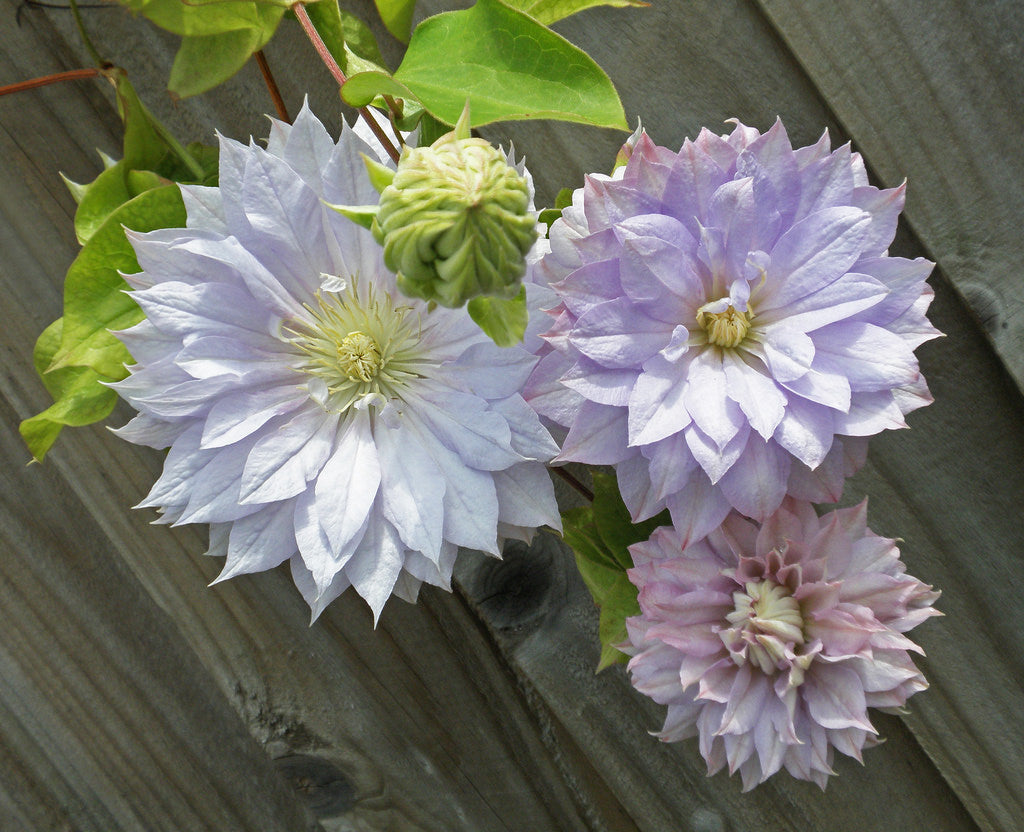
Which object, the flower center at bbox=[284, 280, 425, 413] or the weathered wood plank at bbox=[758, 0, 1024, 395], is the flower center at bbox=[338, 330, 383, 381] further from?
the weathered wood plank at bbox=[758, 0, 1024, 395]

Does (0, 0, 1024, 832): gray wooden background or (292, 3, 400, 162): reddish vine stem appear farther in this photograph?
(0, 0, 1024, 832): gray wooden background

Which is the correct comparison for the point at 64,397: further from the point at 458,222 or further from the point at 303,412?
the point at 458,222

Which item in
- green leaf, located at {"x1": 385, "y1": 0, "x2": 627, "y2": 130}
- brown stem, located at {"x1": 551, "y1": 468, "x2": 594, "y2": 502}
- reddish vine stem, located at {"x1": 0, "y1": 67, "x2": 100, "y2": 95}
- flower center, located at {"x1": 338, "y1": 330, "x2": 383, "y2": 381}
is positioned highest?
reddish vine stem, located at {"x1": 0, "y1": 67, "x2": 100, "y2": 95}

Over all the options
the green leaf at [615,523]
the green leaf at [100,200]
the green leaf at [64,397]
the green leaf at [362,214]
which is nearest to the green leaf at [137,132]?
the green leaf at [100,200]

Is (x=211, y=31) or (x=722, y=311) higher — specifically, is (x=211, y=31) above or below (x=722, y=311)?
above

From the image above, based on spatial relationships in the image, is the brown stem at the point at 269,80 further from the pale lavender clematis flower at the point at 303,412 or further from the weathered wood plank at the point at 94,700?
the weathered wood plank at the point at 94,700

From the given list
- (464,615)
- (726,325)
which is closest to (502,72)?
(726,325)

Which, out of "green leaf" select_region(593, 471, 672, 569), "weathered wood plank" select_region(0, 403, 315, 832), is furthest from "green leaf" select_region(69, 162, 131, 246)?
"green leaf" select_region(593, 471, 672, 569)
